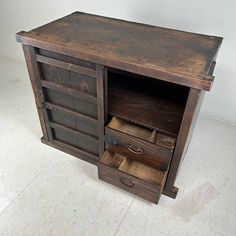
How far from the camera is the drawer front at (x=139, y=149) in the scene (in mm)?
1047

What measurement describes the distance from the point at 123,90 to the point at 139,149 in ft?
1.24

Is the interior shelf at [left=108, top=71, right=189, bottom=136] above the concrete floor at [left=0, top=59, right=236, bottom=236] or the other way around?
above

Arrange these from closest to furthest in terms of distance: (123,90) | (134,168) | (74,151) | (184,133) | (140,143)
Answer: (184,133) → (140,143) → (134,168) → (123,90) → (74,151)

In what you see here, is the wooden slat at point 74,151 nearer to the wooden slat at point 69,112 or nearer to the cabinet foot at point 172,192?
the wooden slat at point 69,112

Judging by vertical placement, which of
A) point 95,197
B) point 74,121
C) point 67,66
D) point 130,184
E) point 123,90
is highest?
point 67,66

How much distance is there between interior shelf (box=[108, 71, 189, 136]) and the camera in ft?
3.58

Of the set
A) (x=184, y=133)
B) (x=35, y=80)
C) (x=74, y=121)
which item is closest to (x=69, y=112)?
(x=74, y=121)

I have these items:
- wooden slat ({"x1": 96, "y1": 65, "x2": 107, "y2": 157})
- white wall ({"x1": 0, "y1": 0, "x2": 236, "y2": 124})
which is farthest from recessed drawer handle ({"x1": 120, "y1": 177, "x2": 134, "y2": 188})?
white wall ({"x1": 0, "y1": 0, "x2": 236, "y2": 124})

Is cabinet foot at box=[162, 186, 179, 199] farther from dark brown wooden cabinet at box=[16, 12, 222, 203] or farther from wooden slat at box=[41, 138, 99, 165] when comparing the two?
wooden slat at box=[41, 138, 99, 165]

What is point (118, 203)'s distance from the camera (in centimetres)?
122

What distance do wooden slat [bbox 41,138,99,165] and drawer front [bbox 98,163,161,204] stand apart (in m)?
0.21

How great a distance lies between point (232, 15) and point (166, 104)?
0.71 m

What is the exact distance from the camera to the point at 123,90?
130 centimetres

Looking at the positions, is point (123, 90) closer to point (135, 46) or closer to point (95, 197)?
point (135, 46)
